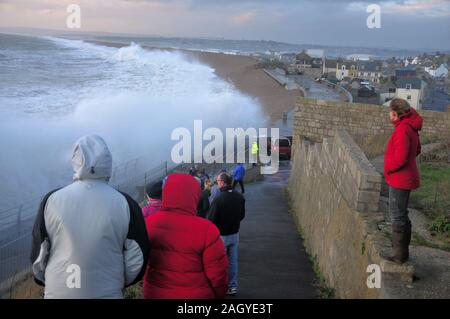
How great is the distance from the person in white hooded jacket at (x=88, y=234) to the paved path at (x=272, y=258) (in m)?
2.82

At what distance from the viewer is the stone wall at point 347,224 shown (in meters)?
5.10

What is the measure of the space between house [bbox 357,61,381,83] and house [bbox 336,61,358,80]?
46.3 inches

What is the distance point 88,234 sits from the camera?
3508 millimetres

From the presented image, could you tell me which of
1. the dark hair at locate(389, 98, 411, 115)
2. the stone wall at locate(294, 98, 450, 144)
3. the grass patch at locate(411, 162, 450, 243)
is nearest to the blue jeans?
the dark hair at locate(389, 98, 411, 115)

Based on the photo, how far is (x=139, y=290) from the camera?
6.08 meters

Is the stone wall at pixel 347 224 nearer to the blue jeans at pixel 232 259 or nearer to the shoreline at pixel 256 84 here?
the blue jeans at pixel 232 259

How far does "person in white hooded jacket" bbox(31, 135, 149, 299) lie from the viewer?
3512mm

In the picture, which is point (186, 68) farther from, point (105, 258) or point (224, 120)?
Answer: point (105, 258)

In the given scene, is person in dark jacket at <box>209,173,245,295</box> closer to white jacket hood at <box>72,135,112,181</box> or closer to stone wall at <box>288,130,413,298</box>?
stone wall at <box>288,130,413,298</box>

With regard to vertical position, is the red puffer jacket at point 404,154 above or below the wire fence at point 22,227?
above

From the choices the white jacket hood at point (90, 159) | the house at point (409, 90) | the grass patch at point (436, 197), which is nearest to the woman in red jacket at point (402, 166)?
the grass patch at point (436, 197)

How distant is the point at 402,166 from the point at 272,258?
12.9 ft
